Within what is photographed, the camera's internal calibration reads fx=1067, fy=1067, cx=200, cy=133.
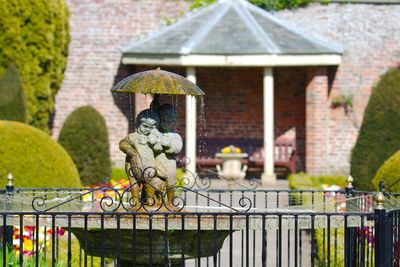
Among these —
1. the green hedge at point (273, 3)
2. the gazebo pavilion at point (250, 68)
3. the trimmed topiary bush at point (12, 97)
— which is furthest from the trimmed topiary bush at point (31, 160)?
the green hedge at point (273, 3)

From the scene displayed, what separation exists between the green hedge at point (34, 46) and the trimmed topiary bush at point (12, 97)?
208 mm

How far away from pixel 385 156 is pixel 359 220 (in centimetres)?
991

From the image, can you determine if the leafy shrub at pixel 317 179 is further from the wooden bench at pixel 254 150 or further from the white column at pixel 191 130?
the white column at pixel 191 130

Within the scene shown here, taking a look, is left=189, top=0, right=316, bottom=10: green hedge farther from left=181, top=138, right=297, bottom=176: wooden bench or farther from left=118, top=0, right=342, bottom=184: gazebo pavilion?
left=181, top=138, right=297, bottom=176: wooden bench

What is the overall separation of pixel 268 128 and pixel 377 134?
2465 millimetres

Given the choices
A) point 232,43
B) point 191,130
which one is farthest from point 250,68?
point 191,130

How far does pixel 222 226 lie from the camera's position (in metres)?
8.08

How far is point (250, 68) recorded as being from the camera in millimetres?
21547

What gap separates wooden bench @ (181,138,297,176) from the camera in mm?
20891

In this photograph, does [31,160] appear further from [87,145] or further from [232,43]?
→ [232,43]

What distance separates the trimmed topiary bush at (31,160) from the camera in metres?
13.5

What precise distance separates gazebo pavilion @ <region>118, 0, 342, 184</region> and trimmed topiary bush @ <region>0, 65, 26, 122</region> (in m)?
2.82

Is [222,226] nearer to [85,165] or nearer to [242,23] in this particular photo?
[85,165]

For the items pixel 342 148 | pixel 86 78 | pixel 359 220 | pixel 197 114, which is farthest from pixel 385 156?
pixel 359 220
